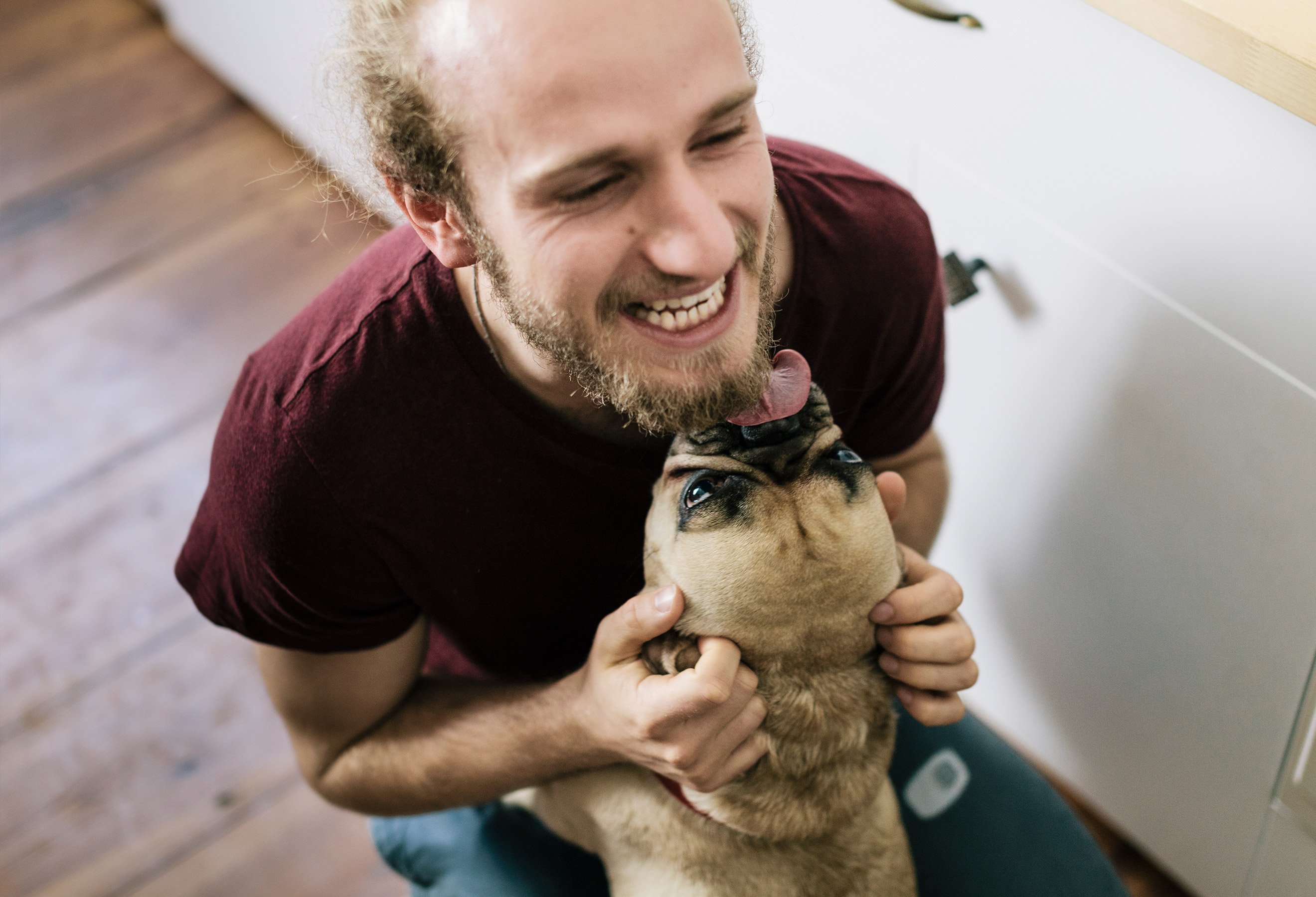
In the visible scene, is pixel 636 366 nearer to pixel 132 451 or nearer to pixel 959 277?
pixel 959 277

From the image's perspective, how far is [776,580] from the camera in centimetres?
98

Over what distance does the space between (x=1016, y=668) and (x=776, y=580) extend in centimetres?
97

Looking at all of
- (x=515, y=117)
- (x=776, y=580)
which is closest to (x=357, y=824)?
(x=776, y=580)

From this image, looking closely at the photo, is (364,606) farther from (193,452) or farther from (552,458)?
(193,452)

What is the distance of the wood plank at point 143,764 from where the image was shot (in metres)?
1.98

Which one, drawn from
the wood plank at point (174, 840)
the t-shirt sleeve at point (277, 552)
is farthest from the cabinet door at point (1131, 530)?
the wood plank at point (174, 840)

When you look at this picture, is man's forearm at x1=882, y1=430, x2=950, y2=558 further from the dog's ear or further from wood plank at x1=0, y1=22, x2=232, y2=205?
wood plank at x1=0, y1=22, x2=232, y2=205

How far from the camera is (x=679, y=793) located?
113 cm

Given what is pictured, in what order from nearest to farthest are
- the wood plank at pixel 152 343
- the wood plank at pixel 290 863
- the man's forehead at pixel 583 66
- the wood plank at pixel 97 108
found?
1. the man's forehead at pixel 583 66
2. the wood plank at pixel 290 863
3. the wood plank at pixel 152 343
4. the wood plank at pixel 97 108

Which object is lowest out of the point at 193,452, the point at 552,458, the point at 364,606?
the point at 193,452

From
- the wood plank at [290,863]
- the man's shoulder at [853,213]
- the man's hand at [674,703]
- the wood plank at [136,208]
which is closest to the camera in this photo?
the man's hand at [674,703]

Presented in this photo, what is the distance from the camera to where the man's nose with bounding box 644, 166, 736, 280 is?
909mm

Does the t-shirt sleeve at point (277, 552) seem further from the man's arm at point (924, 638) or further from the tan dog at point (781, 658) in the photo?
the man's arm at point (924, 638)

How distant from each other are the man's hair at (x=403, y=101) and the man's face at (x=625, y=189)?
23 millimetres
